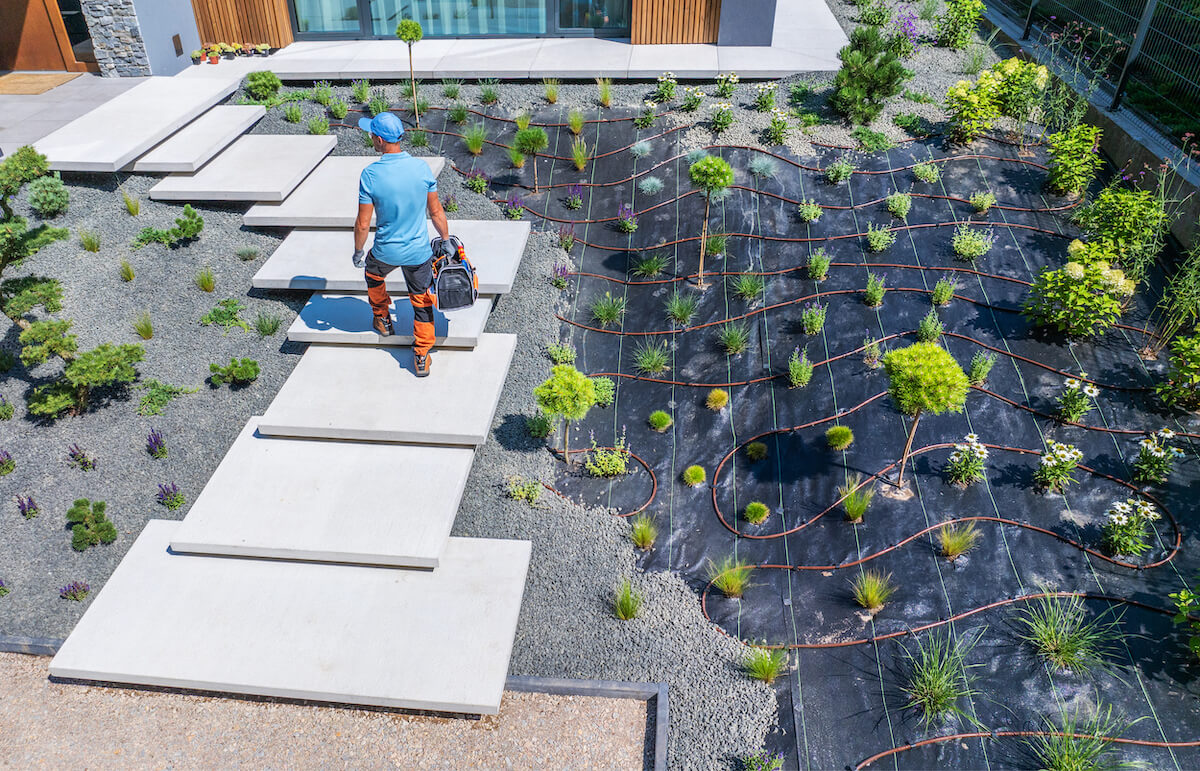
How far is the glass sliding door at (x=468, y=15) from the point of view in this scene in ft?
35.7

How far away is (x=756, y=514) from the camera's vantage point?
5.37 metres

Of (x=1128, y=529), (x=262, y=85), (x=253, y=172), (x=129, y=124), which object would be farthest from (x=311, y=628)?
(x=262, y=85)

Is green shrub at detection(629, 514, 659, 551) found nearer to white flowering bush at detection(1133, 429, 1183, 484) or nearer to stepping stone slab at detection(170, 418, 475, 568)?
stepping stone slab at detection(170, 418, 475, 568)

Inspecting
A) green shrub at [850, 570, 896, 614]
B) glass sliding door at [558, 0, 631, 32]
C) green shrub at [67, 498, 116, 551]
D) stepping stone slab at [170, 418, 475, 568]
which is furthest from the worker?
glass sliding door at [558, 0, 631, 32]

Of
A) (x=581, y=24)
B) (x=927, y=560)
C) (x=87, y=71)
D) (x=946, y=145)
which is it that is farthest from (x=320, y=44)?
(x=927, y=560)

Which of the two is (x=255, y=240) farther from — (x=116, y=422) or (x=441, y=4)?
(x=441, y=4)

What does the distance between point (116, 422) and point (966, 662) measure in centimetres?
604

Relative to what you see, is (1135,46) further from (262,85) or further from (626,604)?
(262,85)

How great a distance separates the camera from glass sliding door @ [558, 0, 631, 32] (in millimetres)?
10820

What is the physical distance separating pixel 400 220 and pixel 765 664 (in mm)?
3691

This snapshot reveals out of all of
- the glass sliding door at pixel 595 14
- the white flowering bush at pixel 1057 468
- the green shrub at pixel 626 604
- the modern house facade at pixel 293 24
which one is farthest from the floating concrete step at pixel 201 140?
the white flowering bush at pixel 1057 468

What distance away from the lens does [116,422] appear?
589 centimetres

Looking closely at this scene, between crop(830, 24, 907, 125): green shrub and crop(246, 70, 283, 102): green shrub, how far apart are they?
6692 mm

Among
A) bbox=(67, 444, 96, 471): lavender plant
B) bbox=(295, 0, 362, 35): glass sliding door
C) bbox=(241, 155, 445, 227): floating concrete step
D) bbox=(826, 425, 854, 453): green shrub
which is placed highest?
bbox=(295, 0, 362, 35): glass sliding door
